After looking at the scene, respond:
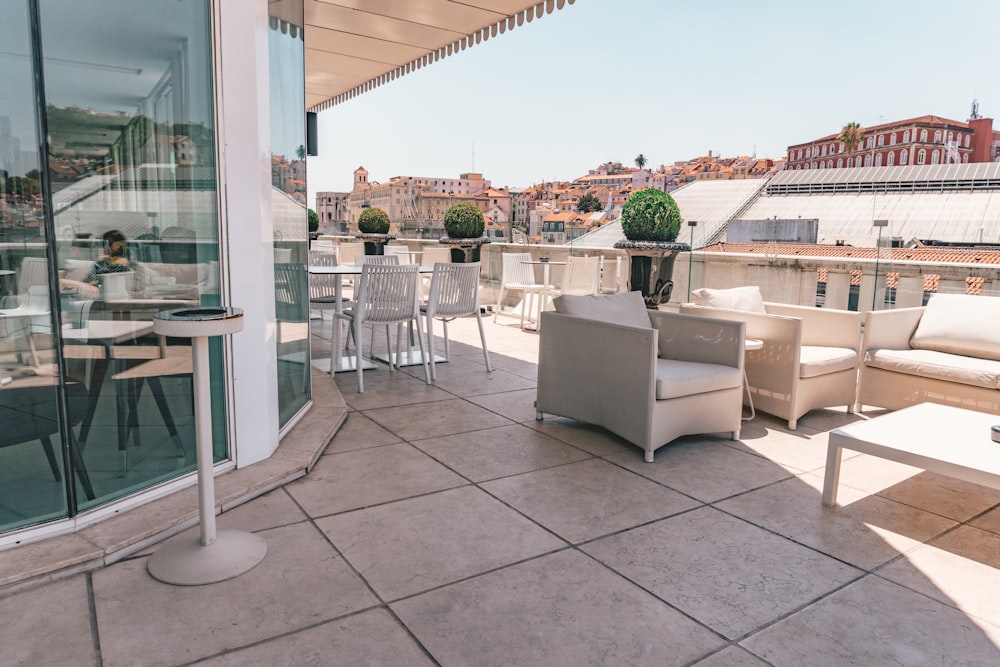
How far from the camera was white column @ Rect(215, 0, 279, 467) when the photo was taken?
9.05 feet

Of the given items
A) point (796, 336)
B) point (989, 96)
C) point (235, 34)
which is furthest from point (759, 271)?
point (989, 96)

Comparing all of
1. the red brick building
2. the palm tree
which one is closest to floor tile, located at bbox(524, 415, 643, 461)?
the red brick building

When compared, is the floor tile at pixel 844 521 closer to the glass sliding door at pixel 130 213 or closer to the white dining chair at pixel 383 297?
the glass sliding door at pixel 130 213

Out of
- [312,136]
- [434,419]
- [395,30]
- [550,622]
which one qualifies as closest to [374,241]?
[312,136]

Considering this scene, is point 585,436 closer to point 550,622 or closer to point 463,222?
point 550,622

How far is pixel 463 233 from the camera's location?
29.9 feet

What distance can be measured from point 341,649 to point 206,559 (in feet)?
2.38

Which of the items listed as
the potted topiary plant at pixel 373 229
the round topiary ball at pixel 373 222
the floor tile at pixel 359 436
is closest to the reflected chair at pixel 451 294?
the floor tile at pixel 359 436

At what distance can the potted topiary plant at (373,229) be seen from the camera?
11.1 metres

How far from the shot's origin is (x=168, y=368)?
2650 millimetres

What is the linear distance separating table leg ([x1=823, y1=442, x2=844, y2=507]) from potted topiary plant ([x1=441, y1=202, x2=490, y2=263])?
666 centimetres

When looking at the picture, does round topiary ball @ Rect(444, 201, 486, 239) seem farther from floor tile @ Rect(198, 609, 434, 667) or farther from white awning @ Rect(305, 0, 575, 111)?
floor tile @ Rect(198, 609, 434, 667)

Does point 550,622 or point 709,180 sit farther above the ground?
point 709,180

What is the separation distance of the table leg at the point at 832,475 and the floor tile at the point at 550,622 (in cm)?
121
